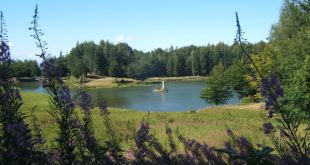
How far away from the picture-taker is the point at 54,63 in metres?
4.52

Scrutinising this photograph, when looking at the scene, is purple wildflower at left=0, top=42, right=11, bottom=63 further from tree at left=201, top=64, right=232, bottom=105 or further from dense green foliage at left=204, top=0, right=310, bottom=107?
tree at left=201, top=64, right=232, bottom=105

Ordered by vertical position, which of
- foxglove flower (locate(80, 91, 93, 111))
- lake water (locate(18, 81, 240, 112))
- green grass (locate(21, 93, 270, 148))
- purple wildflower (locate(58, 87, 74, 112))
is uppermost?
purple wildflower (locate(58, 87, 74, 112))

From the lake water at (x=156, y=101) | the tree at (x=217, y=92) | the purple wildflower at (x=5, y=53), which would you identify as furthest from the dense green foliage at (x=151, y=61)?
the purple wildflower at (x=5, y=53)

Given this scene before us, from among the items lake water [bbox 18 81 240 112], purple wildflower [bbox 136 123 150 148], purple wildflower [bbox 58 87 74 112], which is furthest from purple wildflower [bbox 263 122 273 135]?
lake water [bbox 18 81 240 112]

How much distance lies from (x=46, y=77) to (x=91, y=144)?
0.94m

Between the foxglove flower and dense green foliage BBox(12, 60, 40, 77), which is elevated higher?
dense green foliage BBox(12, 60, 40, 77)

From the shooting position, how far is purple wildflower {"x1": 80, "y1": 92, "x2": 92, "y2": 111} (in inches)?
216

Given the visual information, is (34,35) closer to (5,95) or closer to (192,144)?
(5,95)

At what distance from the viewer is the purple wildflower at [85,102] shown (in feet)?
18.0

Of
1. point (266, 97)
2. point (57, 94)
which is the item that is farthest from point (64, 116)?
point (266, 97)

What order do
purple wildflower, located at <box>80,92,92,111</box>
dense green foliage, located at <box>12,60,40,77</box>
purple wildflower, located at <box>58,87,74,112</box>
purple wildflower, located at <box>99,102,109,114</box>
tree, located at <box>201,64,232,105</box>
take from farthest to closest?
1. tree, located at <box>201,64,232,105</box>
2. purple wildflower, located at <box>99,102,109,114</box>
3. purple wildflower, located at <box>80,92,92,111</box>
4. dense green foliage, located at <box>12,60,40,77</box>
5. purple wildflower, located at <box>58,87,74,112</box>

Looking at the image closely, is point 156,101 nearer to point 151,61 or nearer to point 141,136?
point 141,136

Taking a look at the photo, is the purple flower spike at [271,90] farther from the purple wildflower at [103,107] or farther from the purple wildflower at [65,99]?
the purple wildflower at [103,107]

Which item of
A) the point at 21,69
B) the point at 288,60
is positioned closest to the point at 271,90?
the point at 21,69
